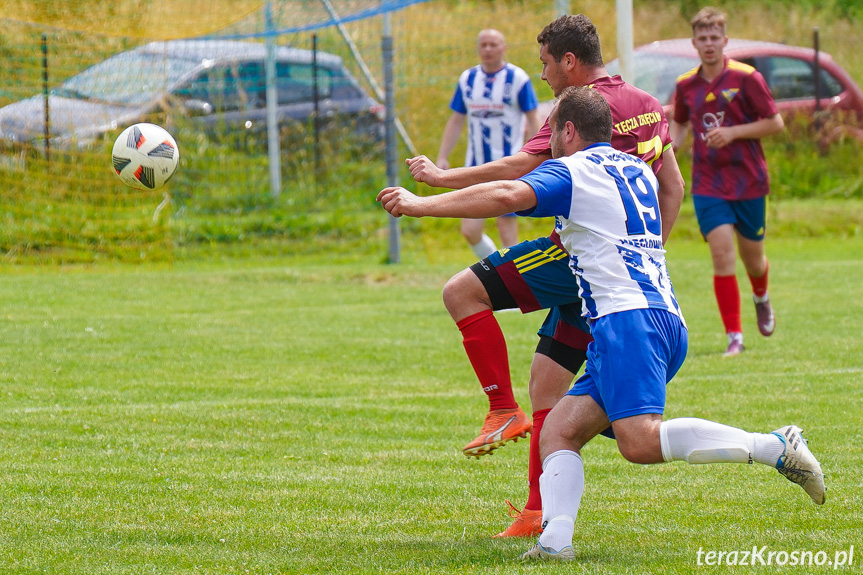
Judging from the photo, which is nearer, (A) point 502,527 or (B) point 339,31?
(A) point 502,527

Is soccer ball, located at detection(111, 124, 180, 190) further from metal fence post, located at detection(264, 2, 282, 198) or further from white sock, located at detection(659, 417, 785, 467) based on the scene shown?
metal fence post, located at detection(264, 2, 282, 198)

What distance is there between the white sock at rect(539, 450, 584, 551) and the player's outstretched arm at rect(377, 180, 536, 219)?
3.01 feet

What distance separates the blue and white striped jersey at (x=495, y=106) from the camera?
9891 millimetres

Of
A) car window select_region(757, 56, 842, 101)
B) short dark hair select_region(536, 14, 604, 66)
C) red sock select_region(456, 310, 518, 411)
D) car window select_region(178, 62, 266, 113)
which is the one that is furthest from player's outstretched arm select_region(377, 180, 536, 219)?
car window select_region(757, 56, 842, 101)

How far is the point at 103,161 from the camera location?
12.3 metres

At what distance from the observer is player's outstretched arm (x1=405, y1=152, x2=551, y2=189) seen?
4059 millimetres

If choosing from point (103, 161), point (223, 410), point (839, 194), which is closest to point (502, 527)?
point (223, 410)

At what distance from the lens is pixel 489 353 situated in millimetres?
4477

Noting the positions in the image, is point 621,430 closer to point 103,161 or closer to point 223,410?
point 223,410

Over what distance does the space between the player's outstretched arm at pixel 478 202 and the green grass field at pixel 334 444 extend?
4.02ft

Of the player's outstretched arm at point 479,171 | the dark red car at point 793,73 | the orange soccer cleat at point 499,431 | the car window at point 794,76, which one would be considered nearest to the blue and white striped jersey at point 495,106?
the player's outstretched arm at point 479,171

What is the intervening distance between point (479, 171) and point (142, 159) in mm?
1810

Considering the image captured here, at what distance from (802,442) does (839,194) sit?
14.4m

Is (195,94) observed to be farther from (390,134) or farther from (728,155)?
(728,155)
